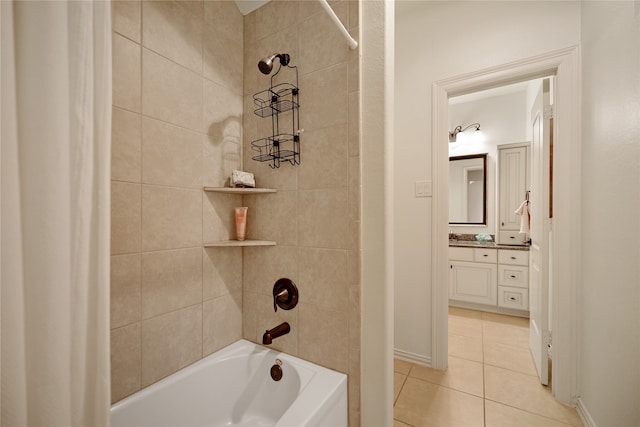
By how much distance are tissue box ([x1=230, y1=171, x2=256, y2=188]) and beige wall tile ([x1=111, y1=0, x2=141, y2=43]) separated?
622mm

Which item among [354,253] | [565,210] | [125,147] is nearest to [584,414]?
[565,210]

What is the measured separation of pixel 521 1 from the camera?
1.70 meters

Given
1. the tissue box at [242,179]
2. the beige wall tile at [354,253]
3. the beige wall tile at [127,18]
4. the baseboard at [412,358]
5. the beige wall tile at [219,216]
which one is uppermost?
the beige wall tile at [127,18]

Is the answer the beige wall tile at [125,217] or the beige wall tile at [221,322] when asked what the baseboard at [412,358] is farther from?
the beige wall tile at [125,217]

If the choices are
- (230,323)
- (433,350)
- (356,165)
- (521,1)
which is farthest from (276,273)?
(521,1)

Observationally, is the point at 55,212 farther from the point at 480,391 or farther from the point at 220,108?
the point at 480,391

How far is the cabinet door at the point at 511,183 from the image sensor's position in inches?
128

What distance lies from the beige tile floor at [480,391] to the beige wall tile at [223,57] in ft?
6.83

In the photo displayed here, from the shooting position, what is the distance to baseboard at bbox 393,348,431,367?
1988mm

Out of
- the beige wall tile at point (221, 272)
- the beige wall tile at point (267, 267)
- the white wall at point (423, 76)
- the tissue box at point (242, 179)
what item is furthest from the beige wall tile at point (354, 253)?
the white wall at point (423, 76)

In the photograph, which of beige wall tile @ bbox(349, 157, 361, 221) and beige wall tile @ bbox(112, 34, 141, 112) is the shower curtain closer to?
beige wall tile @ bbox(112, 34, 141, 112)

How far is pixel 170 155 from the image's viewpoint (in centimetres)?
111

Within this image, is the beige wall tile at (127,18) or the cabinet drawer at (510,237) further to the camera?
the cabinet drawer at (510,237)

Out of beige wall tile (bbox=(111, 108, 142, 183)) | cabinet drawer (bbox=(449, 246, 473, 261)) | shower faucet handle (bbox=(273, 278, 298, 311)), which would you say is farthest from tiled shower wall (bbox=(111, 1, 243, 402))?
cabinet drawer (bbox=(449, 246, 473, 261))
